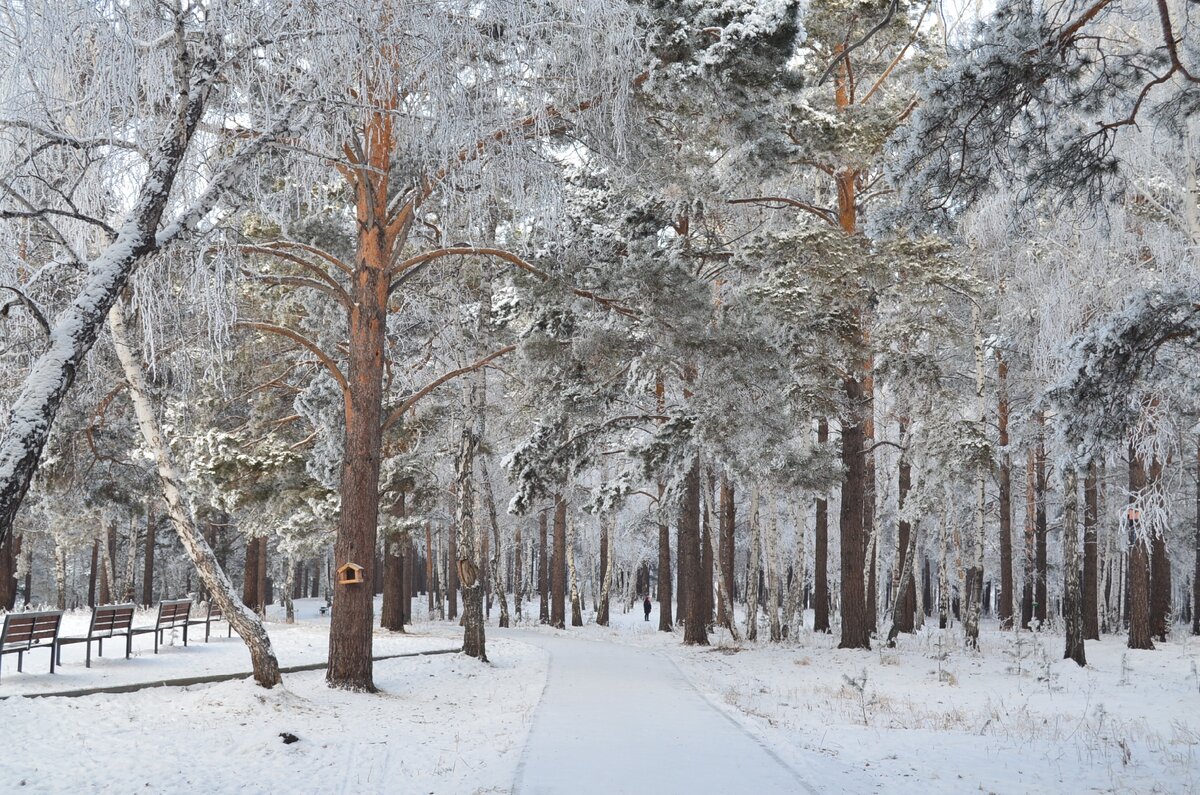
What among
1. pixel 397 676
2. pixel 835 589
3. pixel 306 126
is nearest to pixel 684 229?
pixel 397 676

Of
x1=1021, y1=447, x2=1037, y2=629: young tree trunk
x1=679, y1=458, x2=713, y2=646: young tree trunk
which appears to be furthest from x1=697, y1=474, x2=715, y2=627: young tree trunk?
x1=1021, y1=447, x2=1037, y2=629: young tree trunk

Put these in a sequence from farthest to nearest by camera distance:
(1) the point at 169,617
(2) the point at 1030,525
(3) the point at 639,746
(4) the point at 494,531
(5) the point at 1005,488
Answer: (2) the point at 1030,525 < (4) the point at 494,531 < (5) the point at 1005,488 < (1) the point at 169,617 < (3) the point at 639,746

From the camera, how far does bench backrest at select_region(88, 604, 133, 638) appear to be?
40.6ft

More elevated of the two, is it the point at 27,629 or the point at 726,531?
the point at 726,531

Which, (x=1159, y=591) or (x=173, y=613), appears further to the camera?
(x=1159, y=591)

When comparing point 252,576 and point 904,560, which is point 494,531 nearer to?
point 252,576

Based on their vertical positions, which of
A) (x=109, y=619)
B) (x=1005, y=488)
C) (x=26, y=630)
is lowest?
(x=109, y=619)

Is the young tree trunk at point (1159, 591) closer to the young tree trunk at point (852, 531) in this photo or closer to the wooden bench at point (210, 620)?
the young tree trunk at point (852, 531)

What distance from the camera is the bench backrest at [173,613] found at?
49.2 feet

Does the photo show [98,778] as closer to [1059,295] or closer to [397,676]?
[397,676]

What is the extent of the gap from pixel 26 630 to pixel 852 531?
14.2 m

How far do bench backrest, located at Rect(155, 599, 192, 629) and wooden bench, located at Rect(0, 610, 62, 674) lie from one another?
3.70 m

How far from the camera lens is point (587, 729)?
27.7 ft

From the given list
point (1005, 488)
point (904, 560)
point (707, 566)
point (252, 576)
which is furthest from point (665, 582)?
point (252, 576)
